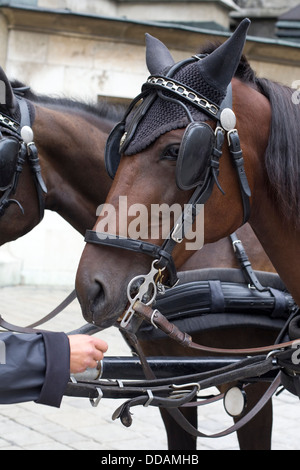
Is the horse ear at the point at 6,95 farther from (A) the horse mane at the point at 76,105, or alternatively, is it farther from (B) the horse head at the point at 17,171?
(A) the horse mane at the point at 76,105

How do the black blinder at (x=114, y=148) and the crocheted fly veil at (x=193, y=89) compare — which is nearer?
the crocheted fly veil at (x=193, y=89)

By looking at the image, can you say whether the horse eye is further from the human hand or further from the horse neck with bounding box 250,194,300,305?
the human hand

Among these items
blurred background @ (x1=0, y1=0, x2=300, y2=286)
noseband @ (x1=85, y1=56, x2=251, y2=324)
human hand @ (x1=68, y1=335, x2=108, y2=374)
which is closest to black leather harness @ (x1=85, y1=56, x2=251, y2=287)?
noseband @ (x1=85, y1=56, x2=251, y2=324)

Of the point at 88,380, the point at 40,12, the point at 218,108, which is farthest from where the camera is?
the point at 40,12

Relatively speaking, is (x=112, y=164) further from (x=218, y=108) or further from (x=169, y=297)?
(x=169, y=297)

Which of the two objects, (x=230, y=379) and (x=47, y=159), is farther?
(x=47, y=159)

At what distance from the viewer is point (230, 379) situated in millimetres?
2199

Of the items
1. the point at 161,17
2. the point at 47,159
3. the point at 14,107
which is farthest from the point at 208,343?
the point at 161,17

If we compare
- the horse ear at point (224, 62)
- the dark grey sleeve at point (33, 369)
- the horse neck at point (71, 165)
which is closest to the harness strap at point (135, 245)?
the dark grey sleeve at point (33, 369)

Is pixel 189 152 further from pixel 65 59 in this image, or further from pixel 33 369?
pixel 65 59

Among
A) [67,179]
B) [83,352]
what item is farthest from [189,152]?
[67,179]

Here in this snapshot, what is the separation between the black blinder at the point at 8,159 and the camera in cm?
283

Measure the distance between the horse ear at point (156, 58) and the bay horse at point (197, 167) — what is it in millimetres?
19

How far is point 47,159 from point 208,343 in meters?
1.03
